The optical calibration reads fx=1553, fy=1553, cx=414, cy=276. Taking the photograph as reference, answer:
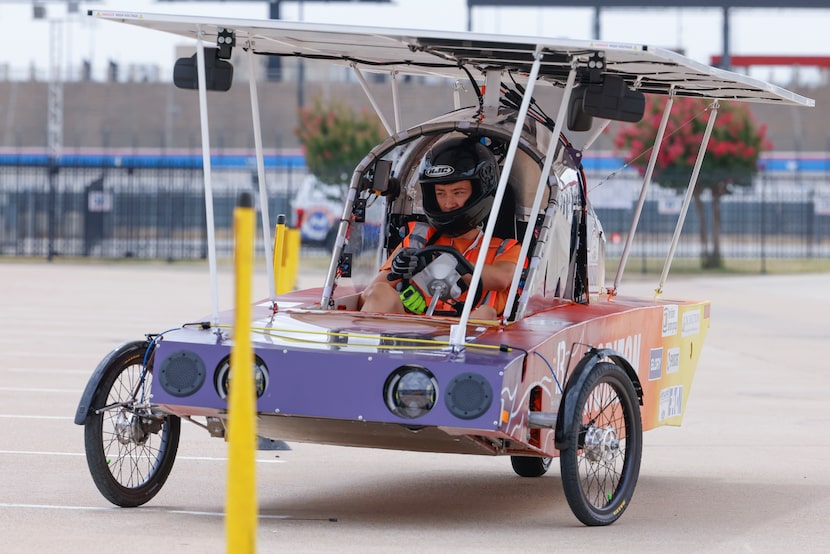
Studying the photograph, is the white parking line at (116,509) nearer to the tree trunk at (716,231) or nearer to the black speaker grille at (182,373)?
the black speaker grille at (182,373)

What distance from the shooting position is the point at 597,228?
8930 millimetres

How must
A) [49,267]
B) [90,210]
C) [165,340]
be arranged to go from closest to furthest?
[165,340]
[49,267]
[90,210]

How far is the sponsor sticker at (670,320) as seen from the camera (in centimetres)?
875

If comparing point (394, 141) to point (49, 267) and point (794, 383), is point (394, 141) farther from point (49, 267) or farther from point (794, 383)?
point (49, 267)

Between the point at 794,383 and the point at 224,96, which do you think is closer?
the point at 794,383

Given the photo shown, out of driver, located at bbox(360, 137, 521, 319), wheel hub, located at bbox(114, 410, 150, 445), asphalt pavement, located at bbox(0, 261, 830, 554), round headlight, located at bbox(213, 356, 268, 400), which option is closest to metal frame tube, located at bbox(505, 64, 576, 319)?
driver, located at bbox(360, 137, 521, 319)

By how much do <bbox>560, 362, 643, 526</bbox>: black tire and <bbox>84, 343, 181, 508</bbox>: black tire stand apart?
195 cm

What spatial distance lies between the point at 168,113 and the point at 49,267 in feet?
124

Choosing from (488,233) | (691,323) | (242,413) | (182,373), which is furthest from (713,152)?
(242,413)

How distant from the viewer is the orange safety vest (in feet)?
26.7

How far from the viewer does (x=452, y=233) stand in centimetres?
865

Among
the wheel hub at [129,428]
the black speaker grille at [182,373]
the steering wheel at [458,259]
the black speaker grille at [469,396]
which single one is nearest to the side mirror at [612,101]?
the steering wheel at [458,259]

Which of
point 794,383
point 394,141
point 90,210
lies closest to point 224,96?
point 90,210

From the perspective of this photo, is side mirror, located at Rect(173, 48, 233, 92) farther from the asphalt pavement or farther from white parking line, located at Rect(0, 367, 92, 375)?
white parking line, located at Rect(0, 367, 92, 375)
